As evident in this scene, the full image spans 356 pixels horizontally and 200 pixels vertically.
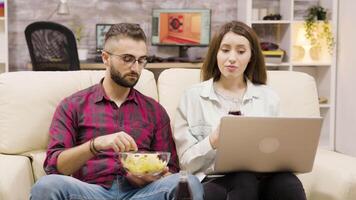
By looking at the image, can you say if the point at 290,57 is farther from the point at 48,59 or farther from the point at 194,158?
the point at 194,158

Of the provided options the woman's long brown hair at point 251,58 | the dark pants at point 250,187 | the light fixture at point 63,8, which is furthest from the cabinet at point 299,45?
the dark pants at point 250,187

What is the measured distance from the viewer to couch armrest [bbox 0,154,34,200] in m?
1.96

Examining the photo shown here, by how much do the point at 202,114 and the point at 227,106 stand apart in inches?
4.8

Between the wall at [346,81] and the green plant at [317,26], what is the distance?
11 cm

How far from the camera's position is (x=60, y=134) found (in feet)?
6.73

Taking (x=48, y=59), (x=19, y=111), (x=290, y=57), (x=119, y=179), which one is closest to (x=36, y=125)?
(x=19, y=111)

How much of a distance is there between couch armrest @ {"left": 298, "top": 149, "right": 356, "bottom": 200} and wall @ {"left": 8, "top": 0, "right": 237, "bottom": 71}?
3.57m

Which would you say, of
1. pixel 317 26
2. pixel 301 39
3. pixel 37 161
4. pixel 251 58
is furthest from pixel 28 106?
pixel 301 39

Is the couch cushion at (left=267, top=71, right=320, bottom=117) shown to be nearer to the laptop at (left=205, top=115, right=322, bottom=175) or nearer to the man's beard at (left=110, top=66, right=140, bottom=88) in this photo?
the laptop at (left=205, top=115, right=322, bottom=175)

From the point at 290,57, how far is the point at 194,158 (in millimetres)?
3096

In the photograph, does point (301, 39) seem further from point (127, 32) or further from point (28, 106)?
point (28, 106)

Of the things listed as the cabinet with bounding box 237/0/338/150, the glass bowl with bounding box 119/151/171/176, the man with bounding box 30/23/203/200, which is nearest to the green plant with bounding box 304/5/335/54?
the cabinet with bounding box 237/0/338/150

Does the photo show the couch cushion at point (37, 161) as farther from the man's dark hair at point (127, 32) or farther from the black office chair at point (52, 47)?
the black office chair at point (52, 47)

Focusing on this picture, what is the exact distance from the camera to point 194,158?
210cm
